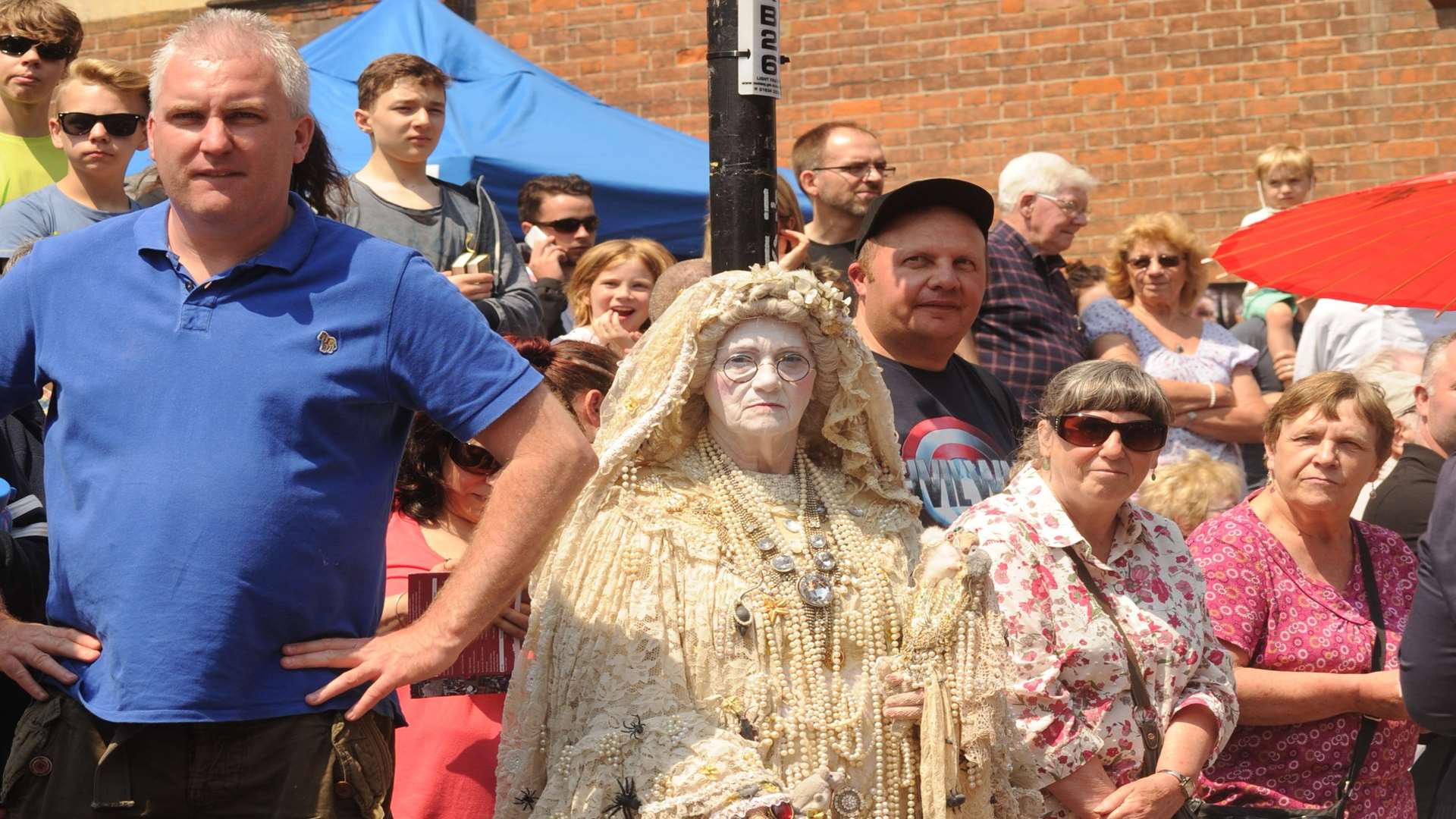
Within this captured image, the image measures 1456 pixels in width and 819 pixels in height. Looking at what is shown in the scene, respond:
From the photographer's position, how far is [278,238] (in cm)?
328

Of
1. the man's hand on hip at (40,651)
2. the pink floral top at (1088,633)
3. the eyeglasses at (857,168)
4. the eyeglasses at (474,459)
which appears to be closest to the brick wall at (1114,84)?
the eyeglasses at (857,168)

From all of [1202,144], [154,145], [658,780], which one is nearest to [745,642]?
[658,780]

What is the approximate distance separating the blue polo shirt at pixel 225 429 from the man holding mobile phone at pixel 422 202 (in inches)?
117

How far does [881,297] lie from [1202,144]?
6.45 m

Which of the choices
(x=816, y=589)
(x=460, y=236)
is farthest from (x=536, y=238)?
(x=816, y=589)

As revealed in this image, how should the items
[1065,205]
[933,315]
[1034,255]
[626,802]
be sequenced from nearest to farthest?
[626,802], [933,315], [1034,255], [1065,205]

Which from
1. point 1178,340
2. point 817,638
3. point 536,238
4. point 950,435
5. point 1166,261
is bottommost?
A: point 817,638

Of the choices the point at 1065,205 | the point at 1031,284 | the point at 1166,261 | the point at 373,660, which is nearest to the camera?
the point at 373,660

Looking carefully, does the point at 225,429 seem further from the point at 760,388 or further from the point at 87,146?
the point at 87,146

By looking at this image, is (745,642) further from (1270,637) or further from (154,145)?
(1270,637)

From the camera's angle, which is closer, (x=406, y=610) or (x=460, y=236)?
(x=406, y=610)

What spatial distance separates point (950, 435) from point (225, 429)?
242 cm

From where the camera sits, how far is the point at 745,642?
3793 millimetres

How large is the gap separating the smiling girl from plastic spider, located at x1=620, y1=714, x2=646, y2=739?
9.90 feet
